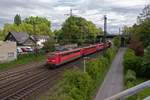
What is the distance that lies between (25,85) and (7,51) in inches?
1015

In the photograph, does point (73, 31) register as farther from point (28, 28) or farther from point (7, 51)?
point (7, 51)

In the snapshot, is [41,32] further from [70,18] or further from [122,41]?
[122,41]

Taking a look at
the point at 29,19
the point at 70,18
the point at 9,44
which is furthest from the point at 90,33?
the point at 9,44

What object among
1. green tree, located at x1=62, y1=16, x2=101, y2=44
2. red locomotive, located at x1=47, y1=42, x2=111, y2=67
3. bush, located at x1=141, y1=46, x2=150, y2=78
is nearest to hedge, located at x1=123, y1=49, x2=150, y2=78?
bush, located at x1=141, y1=46, x2=150, y2=78

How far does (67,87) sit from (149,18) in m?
55.5

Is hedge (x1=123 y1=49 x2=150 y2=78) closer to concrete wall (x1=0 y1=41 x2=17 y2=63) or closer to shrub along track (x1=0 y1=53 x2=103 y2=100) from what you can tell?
shrub along track (x1=0 y1=53 x2=103 y2=100)

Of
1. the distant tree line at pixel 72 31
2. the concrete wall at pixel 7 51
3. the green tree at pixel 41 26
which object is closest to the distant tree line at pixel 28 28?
the green tree at pixel 41 26

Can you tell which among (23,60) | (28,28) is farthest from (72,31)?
(23,60)

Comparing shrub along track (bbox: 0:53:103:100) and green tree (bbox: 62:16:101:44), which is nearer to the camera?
shrub along track (bbox: 0:53:103:100)

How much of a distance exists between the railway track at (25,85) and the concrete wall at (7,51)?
15901 mm

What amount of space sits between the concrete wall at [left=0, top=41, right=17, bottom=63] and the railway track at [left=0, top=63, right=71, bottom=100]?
15.9 meters

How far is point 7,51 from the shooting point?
5594 centimetres

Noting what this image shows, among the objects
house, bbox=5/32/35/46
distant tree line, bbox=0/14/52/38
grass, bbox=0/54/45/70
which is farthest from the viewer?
distant tree line, bbox=0/14/52/38

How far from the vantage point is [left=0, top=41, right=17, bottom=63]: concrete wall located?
5453cm
